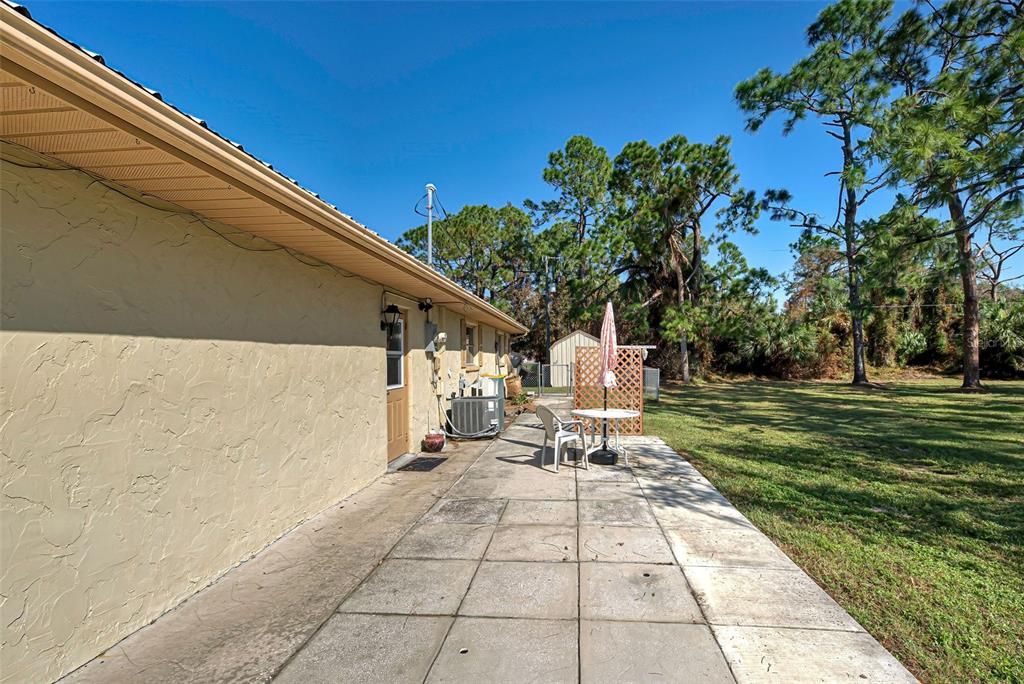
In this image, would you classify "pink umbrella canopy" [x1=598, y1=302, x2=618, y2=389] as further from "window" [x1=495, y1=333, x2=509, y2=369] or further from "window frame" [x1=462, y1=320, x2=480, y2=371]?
"window" [x1=495, y1=333, x2=509, y2=369]

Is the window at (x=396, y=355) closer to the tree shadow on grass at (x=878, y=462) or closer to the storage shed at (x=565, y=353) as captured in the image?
the tree shadow on grass at (x=878, y=462)

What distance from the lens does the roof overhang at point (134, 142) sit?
60.6 inches

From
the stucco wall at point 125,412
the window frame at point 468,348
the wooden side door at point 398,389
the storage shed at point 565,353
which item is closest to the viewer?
the stucco wall at point 125,412

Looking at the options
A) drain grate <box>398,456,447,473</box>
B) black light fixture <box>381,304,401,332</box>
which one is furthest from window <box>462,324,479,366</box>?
black light fixture <box>381,304,401,332</box>

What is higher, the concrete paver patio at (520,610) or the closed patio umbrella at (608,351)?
the closed patio umbrella at (608,351)

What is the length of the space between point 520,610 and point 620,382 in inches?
259

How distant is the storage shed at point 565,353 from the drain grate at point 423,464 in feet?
47.6

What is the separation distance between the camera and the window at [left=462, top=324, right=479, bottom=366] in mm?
10714

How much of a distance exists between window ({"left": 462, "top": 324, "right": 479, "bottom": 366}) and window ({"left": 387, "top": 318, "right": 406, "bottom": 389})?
11.8ft

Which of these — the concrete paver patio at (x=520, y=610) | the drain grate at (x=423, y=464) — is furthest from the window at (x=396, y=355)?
the concrete paver patio at (x=520, y=610)

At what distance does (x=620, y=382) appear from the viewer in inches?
351

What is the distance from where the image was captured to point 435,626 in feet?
8.61

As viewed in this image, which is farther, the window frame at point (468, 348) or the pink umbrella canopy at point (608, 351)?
the window frame at point (468, 348)

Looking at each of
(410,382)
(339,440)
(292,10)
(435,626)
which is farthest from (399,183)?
(435,626)
